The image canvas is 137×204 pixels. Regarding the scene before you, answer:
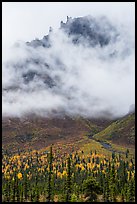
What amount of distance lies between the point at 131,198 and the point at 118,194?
142 feet

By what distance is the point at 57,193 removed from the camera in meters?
178

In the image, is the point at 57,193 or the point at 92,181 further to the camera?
the point at 57,193

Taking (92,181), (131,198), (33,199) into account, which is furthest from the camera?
(33,199)

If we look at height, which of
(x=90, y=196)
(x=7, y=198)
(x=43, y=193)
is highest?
(x=90, y=196)

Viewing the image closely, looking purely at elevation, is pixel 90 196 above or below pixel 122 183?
above

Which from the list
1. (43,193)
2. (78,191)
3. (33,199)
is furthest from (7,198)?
(43,193)

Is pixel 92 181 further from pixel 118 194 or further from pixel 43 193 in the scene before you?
pixel 43 193

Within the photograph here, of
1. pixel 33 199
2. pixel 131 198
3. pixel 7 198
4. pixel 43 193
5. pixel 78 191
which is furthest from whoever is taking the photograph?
pixel 43 193

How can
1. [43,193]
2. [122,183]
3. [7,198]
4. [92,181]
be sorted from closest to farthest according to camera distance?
[92,181] → [7,198] → [122,183] → [43,193]

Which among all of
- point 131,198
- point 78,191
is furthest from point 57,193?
point 131,198

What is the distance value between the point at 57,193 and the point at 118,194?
38260 millimetres

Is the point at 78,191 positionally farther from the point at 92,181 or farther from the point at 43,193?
the point at 92,181

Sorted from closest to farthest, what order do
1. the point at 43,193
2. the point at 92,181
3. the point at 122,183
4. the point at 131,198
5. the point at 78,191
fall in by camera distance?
the point at 92,181 < the point at 131,198 < the point at 78,191 < the point at 122,183 < the point at 43,193

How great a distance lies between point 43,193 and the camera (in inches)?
7515
